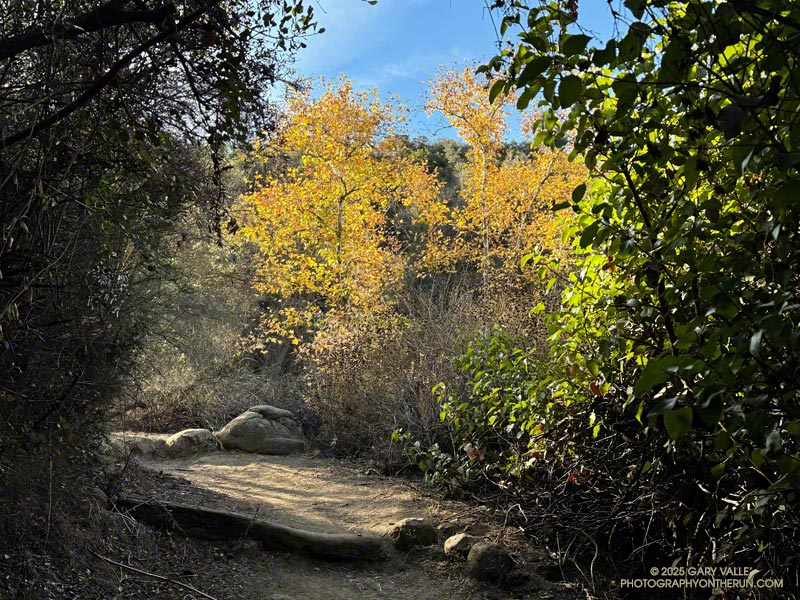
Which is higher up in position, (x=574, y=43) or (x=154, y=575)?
(x=574, y=43)

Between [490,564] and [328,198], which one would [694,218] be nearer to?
[490,564]

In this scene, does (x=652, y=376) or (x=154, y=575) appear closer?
(x=652, y=376)

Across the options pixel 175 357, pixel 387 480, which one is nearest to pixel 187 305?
pixel 175 357

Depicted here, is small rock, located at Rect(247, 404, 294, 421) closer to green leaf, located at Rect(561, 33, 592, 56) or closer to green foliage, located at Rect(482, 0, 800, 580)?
green foliage, located at Rect(482, 0, 800, 580)

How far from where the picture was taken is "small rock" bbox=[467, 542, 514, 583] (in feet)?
15.8

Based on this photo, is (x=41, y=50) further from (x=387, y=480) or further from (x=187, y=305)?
(x=187, y=305)

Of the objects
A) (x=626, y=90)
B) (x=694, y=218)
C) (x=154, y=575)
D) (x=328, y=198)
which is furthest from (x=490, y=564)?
(x=328, y=198)

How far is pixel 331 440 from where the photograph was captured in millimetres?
10141

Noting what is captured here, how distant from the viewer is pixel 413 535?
5.56 metres

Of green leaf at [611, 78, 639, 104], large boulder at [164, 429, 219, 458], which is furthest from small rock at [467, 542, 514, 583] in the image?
large boulder at [164, 429, 219, 458]

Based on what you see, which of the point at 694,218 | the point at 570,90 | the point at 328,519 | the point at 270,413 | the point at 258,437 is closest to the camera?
the point at 570,90

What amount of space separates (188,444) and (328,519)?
424 centimetres

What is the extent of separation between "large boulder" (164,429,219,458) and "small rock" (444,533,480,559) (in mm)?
5730

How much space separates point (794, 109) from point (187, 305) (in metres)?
9.48
